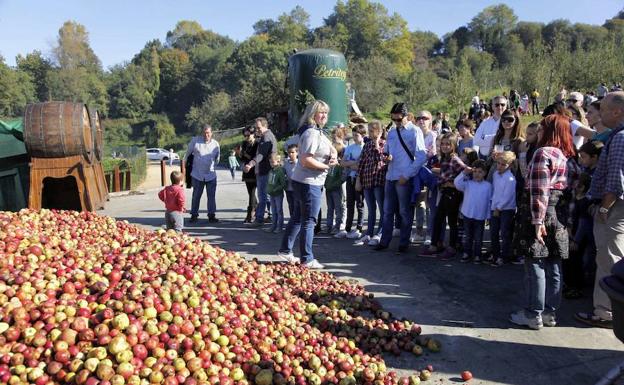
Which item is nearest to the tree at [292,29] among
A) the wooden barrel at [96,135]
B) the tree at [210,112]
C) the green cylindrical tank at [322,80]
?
the tree at [210,112]

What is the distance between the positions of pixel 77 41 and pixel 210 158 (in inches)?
4289

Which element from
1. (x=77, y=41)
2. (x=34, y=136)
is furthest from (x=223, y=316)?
(x=77, y=41)

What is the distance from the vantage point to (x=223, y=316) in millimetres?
3779

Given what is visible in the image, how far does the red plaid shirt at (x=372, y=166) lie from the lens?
7367 millimetres

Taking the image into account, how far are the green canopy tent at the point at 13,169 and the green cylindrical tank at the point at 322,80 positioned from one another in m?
14.8

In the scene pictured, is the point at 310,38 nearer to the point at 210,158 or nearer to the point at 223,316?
the point at 210,158

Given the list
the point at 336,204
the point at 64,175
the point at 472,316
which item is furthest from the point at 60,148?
the point at 472,316

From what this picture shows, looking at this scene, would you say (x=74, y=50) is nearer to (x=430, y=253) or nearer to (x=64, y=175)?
(x=64, y=175)

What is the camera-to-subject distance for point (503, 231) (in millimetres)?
6160

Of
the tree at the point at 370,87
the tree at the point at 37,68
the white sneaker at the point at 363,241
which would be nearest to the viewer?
the white sneaker at the point at 363,241

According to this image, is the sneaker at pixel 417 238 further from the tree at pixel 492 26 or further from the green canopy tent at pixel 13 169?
the tree at pixel 492 26

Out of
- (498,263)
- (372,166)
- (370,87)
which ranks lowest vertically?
(498,263)

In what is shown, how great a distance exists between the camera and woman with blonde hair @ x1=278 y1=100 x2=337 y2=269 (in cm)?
586

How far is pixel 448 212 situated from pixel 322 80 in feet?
59.0
